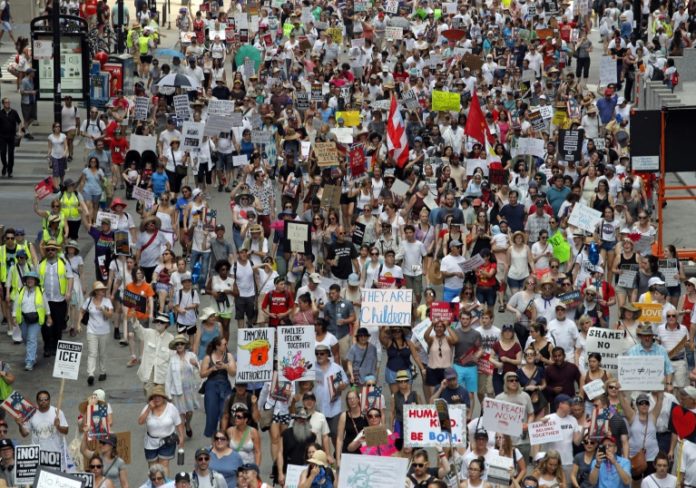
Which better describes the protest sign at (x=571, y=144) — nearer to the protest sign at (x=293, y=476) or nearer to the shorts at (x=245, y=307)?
the shorts at (x=245, y=307)

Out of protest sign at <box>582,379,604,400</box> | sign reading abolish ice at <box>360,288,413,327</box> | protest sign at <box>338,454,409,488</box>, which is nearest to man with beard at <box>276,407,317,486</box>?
protest sign at <box>338,454,409,488</box>

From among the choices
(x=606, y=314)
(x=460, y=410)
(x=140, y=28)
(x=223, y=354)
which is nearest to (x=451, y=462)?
(x=460, y=410)

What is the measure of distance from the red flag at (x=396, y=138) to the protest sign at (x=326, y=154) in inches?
68.7

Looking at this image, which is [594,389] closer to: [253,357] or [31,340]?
[253,357]

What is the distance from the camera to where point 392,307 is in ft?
69.5

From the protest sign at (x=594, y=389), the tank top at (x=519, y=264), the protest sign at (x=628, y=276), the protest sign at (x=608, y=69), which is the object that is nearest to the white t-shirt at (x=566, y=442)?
the protest sign at (x=594, y=389)

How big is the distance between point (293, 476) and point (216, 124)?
548 inches

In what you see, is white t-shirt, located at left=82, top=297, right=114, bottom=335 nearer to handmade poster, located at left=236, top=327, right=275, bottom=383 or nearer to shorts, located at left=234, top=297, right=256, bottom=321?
shorts, located at left=234, top=297, right=256, bottom=321

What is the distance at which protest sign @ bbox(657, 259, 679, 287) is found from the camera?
2328 centimetres

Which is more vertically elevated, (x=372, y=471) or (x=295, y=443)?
(x=372, y=471)

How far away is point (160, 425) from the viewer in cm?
1895

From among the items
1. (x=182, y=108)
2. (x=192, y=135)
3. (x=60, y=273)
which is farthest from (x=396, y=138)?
(x=60, y=273)

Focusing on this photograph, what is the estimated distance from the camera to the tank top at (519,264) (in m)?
24.2

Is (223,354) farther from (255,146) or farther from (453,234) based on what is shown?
(255,146)
